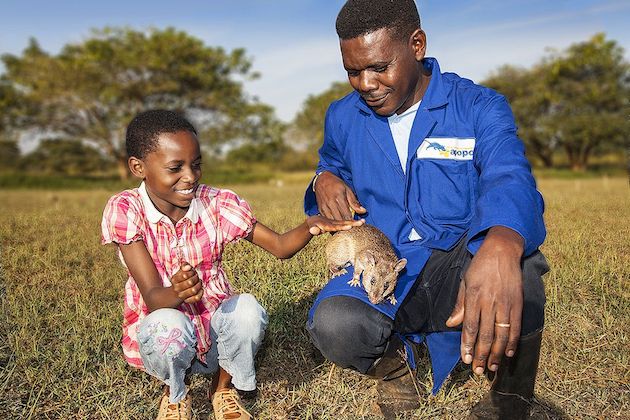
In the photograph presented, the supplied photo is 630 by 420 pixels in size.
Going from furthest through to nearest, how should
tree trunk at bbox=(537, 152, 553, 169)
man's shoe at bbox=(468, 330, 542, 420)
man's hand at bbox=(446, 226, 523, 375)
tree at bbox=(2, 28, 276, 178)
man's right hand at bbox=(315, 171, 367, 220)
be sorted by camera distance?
tree trunk at bbox=(537, 152, 553, 169) → tree at bbox=(2, 28, 276, 178) → man's right hand at bbox=(315, 171, 367, 220) → man's shoe at bbox=(468, 330, 542, 420) → man's hand at bbox=(446, 226, 523, 375)

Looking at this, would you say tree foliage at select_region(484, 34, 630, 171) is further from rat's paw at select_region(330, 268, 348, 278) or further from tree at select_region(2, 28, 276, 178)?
rat's paw at select_region(330, 268, 348, 278)

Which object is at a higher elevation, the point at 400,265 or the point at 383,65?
the point at 383,65

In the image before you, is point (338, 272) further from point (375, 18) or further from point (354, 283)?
point (375, 18)

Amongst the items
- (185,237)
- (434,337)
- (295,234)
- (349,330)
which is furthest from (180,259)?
(434,337)

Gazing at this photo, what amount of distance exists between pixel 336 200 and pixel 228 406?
4.25 ft

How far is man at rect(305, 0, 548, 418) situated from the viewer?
292 centimetres

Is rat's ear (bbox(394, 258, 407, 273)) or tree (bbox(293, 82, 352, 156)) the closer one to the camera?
rat's ear (bbox(394, 258, 407, 273))

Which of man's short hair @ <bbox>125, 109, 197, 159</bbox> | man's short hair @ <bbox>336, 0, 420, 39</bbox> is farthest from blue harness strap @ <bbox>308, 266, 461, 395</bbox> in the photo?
man's short hair @ <bbox>336, 0, 420, 39</bbox>

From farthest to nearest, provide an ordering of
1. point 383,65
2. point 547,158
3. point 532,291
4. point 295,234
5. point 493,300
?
1. point 547,158
2. point 295,234
3. point 383,65
4. point 532,291
5. point 493,300

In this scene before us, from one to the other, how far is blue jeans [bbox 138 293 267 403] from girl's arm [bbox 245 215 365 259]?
39 cm

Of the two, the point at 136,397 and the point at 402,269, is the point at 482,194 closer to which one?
the point at 402,269

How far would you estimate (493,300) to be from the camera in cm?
250

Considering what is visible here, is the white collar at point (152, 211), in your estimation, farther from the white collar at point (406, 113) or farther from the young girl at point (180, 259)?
the white collar at point (406, 113)

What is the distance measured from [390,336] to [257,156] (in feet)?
120
